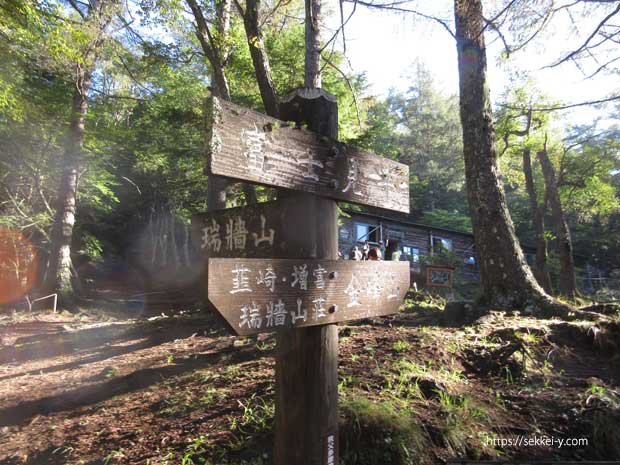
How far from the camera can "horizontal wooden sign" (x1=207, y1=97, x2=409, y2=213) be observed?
178cm

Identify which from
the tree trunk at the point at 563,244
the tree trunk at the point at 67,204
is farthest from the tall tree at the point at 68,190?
the tree trunk at the point at 563,244

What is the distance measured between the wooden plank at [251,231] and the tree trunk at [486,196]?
5.64 metres

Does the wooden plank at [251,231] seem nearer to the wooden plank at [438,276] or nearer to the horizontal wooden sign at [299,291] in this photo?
the horizontal wooden sign at [299,291]

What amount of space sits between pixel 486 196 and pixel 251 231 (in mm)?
5879

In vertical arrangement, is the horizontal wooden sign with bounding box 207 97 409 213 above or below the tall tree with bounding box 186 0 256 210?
below

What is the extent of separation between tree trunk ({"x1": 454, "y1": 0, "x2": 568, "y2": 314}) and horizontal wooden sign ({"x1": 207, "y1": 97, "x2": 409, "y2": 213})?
4.66 metres

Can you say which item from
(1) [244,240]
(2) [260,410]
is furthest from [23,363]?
(1) [244,240]

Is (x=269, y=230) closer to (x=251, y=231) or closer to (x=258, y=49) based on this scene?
(x=251, y=231)

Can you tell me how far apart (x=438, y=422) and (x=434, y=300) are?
18.5 feet

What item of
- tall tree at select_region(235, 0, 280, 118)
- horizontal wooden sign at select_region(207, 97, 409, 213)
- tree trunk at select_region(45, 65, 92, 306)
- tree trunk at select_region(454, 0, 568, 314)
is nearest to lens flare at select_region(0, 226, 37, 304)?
tree trunk at select_region(45, 65, 92, 306)

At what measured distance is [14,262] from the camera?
51.9 feet

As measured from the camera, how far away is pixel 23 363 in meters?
7.48

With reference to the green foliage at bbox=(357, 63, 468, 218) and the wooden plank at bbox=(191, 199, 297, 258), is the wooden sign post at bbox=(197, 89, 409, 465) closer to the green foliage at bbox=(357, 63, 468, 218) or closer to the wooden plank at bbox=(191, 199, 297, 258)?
the wooden plank at bbox=(191, 199, 297, 258)

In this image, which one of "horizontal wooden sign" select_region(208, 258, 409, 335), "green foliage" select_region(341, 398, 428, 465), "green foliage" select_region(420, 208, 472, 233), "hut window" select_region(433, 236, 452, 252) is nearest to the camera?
"horizontal wooden sign" select_region(208, 258, 409, 335)
